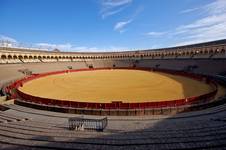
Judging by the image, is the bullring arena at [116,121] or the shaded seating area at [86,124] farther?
the shaded seating area at [86,124]

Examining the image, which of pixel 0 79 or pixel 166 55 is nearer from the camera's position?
pixel 0 79

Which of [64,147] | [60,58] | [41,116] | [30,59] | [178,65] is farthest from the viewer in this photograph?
[60,58]

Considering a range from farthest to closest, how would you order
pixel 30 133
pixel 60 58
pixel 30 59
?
pixel 60 58
pixel 30 59
pixel 30 133

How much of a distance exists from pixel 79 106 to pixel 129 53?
6709 cm

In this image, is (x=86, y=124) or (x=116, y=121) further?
(x=116, y=121)

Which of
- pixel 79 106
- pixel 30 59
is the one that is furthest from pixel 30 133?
pixel 30 59

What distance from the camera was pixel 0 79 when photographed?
103 ft

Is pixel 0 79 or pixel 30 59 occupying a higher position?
pixel 30 59

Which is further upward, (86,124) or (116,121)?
(86,124)

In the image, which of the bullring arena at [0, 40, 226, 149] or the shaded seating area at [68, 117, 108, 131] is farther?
the shaded seating area at [68, 117, 108, 131]

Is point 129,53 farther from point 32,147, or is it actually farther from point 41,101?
point 32,147

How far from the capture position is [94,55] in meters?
79.6

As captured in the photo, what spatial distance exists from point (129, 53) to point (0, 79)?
189ft

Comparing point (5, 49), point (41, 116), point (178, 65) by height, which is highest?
point (5, 49)
